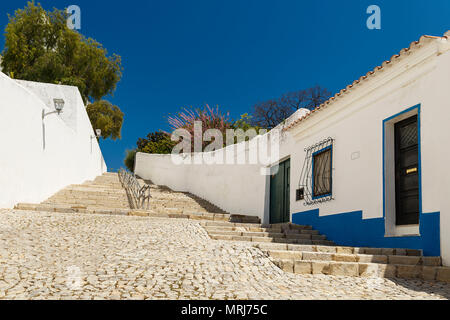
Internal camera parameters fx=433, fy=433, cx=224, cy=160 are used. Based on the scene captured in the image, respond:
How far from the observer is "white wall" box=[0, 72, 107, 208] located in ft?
27.0

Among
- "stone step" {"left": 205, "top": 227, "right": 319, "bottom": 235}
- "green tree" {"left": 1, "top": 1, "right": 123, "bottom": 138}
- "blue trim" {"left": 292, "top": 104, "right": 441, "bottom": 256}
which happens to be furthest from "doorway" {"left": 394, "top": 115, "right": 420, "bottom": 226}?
"green tree" {"left": 1, "top": 1, "right": 123, "bottom": 138}

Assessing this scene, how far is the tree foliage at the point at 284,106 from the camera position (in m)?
24.8

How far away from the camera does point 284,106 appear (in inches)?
999

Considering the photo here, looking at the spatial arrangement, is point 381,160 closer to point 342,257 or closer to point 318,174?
point 342,257

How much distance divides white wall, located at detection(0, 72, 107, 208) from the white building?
5581 mm

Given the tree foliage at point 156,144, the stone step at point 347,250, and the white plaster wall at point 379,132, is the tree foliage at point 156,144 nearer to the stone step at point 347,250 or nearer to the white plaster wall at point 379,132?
the white plaster wall at point 379,132

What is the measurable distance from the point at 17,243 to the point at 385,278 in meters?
4.49

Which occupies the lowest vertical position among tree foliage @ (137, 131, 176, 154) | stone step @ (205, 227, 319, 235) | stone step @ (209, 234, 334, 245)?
stone step @ (209, 234, 334, 245)

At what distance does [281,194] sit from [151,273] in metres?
6.15

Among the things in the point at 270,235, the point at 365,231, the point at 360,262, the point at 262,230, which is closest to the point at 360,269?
the point at 360,262

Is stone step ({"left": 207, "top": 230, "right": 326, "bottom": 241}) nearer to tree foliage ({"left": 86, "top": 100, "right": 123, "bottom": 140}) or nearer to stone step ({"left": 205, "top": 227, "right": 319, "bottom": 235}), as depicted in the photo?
stone step ({"left": 205, "top": 227, "right": 319, "bottom": 235})

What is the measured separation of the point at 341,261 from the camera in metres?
5.46
